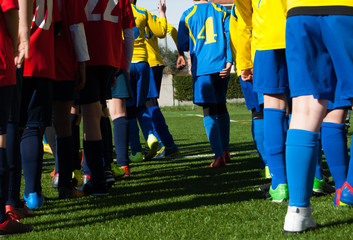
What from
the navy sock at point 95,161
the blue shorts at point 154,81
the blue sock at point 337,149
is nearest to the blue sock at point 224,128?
the blue shorts at point 154,81

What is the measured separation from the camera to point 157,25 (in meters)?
7.28

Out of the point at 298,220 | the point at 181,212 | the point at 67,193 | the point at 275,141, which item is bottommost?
the point at 67,193

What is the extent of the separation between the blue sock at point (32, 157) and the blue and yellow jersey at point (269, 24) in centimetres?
174

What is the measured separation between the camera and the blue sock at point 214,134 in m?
6.22

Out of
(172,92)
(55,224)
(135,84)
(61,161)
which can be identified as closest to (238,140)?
(135,84)

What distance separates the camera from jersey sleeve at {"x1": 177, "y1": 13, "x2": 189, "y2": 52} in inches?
260

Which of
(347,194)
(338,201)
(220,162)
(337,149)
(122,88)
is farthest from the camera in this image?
(220,162)

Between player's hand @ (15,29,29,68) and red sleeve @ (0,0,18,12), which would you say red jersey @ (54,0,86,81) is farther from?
red sleeve @ (0,0,18,12)

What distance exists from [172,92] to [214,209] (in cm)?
3513

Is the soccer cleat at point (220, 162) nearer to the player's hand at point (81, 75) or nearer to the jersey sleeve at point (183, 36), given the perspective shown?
the jersey sleeve at point (183, 36)

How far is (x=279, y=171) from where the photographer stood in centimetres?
385

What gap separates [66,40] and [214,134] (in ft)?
8.60

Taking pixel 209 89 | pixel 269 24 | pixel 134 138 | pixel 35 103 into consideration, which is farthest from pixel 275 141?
pixel 134 138

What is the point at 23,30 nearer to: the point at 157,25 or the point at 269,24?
the point at 269,24
